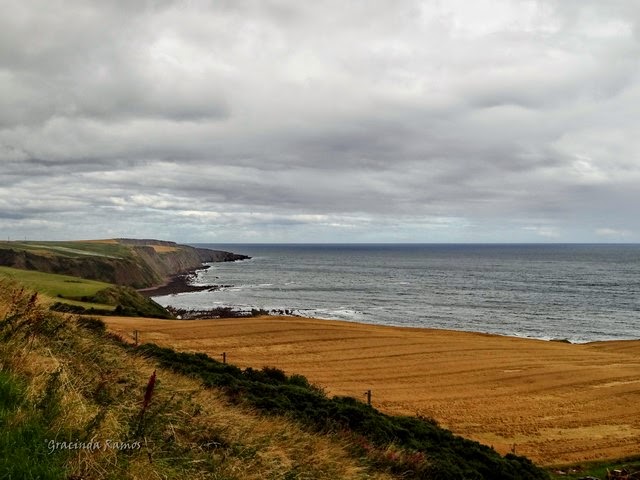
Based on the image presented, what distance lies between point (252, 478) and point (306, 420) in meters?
5.82

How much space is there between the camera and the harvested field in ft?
63.5

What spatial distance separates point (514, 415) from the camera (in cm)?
2134

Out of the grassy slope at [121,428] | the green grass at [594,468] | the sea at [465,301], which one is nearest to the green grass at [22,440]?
the grassy slope at [121,428]

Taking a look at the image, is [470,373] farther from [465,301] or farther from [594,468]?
[465,301]

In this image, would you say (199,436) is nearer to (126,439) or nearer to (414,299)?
(126,439)

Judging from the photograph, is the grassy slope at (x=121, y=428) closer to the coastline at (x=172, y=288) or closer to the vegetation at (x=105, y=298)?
the vegetation at (x=105, y=298)

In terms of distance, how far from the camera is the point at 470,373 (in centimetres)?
2844

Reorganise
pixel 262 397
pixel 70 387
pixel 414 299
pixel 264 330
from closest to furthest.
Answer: pixel 70 387 → pixel 262 397 → pixel 264 330 → pixel 414 299

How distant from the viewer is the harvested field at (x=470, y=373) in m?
19.3

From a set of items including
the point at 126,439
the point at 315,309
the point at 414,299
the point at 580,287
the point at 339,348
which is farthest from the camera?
the point at 580,287

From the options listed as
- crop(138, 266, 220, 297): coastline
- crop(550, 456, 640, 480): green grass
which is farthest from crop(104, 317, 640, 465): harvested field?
crop(138, 266, 220, 297): coastline

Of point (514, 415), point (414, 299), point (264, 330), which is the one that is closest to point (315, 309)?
point (414, 299)

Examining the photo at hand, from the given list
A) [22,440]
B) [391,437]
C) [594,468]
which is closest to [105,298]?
[391,437]

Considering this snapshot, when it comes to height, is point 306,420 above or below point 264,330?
above
